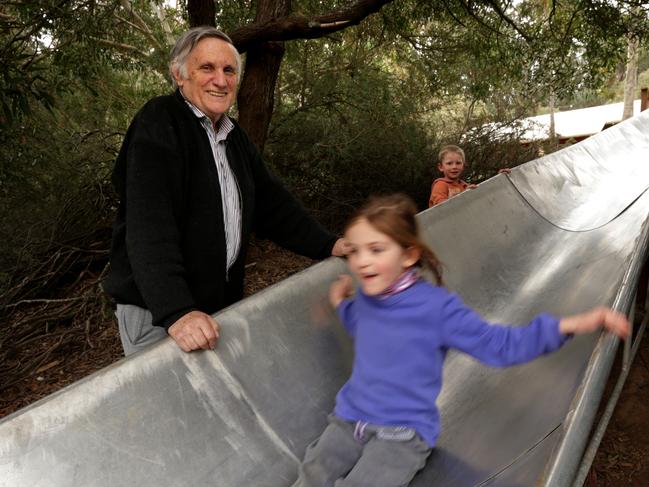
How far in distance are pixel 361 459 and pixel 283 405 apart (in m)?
0.55

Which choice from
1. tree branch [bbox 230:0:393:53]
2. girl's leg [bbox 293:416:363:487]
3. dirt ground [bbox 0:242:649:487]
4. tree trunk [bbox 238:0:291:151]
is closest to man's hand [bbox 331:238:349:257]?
girl's leg [bbox 293:416:363:487]

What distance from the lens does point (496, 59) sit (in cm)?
700

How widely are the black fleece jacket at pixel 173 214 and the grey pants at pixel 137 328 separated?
0.05m

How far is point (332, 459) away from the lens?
5.80 feet

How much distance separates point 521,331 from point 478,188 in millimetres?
2556

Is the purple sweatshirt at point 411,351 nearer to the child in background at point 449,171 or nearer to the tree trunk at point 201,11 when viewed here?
the child in background at point 449,171

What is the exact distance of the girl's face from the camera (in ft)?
5.54

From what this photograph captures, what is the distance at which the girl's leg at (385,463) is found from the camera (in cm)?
166

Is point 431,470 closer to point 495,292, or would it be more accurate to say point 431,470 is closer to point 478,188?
point 495,292

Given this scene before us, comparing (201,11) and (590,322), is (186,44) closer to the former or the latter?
(590,322)

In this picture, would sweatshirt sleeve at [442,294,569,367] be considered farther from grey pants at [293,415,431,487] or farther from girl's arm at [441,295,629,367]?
grey pants at [293,415,431,487]

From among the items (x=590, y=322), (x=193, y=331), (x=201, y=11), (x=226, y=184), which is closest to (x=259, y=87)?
(x=201, y=11)

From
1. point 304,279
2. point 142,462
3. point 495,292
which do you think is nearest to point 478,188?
point 495,292

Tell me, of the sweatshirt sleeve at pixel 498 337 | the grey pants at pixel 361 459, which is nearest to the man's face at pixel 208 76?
the sweatshirt sleeve at pixel 498 337
